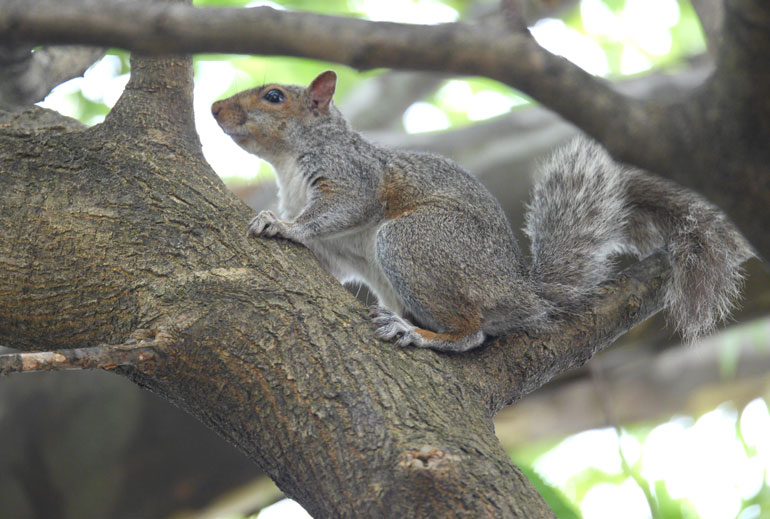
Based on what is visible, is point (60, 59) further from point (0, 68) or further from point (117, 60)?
point (117, 60)

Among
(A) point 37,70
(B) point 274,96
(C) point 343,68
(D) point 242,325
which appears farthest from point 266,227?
(C) point 343,68

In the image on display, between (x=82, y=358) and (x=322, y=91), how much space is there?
2.16 metres

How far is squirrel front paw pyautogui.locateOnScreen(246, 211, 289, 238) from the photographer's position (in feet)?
7.41

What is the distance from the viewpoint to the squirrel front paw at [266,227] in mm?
2260

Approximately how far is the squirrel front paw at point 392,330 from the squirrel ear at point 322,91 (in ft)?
5.28

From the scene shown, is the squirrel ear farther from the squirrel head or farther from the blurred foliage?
the blurred foliage

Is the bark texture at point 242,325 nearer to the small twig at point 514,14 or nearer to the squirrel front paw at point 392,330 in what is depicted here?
the squirrel front paw at point 392,330

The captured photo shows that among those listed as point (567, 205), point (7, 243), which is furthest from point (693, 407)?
point (7, 243)

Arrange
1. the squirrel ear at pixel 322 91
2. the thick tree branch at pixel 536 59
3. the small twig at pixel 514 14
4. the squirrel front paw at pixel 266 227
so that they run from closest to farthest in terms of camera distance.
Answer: the thick tree branch at pixel 536 59
the small twig at pixel 514 14
the squirrel front paw at pixel 266 227
the squirrel ear at pixel 322 91

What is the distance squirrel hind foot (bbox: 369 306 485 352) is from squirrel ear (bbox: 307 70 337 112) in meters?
1.48

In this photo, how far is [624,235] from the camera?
2.82 metres

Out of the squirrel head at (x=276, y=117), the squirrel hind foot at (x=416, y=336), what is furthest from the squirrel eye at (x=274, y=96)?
the squirrel hind foot at (x=416, y=336)

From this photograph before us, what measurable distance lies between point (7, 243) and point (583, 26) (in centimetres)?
620

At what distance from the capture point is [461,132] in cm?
557
